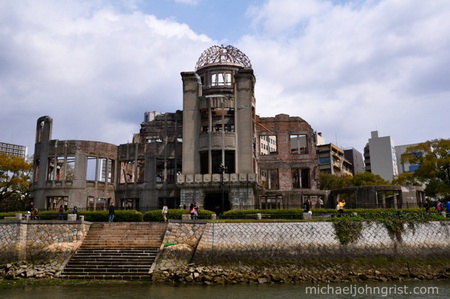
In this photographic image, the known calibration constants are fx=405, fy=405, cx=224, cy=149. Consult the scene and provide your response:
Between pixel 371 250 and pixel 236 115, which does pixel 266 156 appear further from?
pixel 371 250

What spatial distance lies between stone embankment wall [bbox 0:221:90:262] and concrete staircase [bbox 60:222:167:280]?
3.16 ft

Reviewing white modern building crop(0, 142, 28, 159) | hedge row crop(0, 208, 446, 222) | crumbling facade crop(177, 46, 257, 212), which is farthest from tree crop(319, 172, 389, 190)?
white modern building crop(0, 142, 28, 159)

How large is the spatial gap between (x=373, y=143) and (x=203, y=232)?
3185 inches

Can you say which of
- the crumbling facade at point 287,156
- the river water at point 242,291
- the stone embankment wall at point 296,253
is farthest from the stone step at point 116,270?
the crumbling facade at point 287,156

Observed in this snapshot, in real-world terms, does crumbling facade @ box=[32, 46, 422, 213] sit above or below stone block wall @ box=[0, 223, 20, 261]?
above

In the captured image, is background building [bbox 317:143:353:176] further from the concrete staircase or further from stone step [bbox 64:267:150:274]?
stone step [bbox 64:267:150:274]

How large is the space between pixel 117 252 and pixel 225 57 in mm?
31229

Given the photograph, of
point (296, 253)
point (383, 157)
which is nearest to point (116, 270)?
point (296, 253)

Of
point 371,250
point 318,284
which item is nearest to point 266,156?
point 371,250

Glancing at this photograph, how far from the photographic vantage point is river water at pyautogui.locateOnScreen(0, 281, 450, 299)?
805 inches

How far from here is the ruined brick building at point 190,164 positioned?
41469 millimetres

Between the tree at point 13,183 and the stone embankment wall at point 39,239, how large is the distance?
1970cm

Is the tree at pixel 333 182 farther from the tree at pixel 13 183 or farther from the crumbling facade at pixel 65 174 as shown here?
the tree at pixel 13 183

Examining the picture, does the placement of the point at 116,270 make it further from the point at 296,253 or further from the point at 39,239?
the point at 296,253
